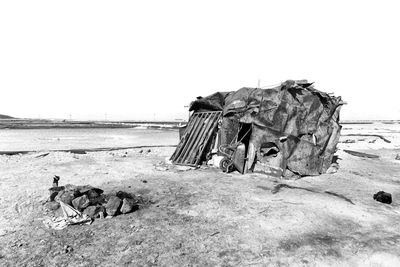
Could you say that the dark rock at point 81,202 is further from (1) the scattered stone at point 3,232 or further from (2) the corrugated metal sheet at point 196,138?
(2) the corrugated metal sheet at point 196,138

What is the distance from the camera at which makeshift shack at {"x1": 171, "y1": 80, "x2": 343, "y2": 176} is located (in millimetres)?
10797

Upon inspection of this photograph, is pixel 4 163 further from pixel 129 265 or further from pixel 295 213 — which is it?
pixel 295 213

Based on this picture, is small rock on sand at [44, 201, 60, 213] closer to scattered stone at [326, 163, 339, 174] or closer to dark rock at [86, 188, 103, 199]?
dark rock at [86, 188, 103, 199]

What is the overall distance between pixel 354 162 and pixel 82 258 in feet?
47.1

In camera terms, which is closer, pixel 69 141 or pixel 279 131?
pixel 279 131

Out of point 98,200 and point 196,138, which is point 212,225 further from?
point 196,138

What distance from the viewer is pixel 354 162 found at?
14.2 metres

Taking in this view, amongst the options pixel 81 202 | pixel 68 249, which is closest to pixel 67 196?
pixel 81 202

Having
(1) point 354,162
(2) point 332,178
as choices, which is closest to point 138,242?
(2) point 332,178

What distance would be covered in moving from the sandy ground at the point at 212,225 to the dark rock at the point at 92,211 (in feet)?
1.01

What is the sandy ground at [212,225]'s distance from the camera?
4.50m

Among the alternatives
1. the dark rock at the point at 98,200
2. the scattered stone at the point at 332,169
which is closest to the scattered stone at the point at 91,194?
the dark rock at the point at 98,200

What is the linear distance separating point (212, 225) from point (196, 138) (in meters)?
7.82

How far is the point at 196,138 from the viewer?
1336 centimetres
